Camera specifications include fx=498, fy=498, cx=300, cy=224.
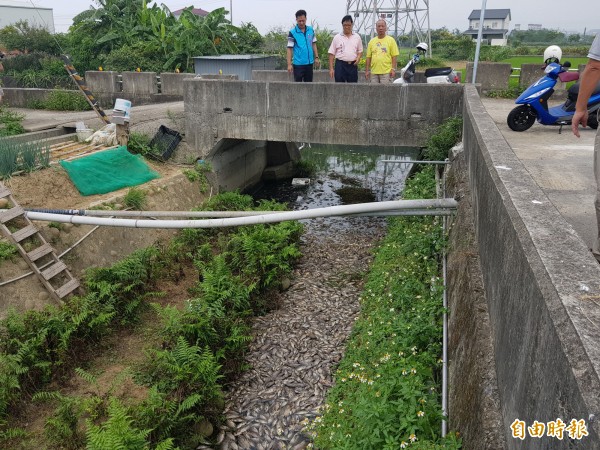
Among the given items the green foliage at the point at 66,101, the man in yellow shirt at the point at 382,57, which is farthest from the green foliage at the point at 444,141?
the green foliage at the point at 66,101

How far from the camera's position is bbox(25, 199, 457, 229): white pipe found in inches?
289

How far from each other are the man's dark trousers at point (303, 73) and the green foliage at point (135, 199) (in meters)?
5.47

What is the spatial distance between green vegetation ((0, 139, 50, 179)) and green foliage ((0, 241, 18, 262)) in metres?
2.61

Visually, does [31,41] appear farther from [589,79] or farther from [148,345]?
[589,79]

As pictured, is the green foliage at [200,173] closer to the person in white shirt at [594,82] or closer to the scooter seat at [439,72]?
the scooter seat at [439,72]

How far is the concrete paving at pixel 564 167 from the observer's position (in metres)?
5.95

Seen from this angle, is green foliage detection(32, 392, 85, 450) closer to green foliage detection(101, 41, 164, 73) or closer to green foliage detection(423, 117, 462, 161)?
green foliage detection(423, 117, 462, 161)

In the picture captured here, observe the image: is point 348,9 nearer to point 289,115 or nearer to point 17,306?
point 289,115

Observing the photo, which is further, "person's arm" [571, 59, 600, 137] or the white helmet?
the white helmet

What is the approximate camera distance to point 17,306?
8.51 meters

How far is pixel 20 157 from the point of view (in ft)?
36.8

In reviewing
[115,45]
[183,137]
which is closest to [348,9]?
Answer: [115,45]

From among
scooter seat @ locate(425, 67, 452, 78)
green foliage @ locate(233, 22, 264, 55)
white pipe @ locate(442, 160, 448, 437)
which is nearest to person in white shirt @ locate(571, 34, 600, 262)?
white pipe @ locate(442, 160, 448, 437)

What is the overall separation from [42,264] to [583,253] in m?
8.86
